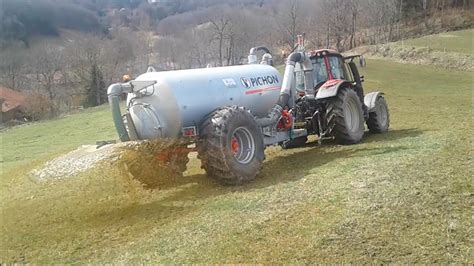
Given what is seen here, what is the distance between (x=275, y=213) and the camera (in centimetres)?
607

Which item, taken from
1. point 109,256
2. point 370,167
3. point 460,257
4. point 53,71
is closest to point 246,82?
point 370,167

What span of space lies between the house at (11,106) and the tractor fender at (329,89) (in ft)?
114

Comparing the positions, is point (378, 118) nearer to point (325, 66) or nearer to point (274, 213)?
point (325, 66)

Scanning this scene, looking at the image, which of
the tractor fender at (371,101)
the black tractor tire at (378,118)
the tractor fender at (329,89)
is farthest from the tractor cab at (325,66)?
the black tractor tire at (378,118)

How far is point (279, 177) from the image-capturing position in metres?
8.41

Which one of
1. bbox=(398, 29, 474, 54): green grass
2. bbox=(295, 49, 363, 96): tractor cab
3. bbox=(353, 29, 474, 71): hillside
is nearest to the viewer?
bbox=(295, 49, 363, 96): tractor cab

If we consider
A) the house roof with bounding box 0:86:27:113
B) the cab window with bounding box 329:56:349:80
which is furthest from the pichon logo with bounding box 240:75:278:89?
the house roof with bounding box 0:86:27:113

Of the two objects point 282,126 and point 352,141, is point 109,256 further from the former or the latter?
point 352,141

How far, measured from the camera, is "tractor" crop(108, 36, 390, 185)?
7914 millimetres

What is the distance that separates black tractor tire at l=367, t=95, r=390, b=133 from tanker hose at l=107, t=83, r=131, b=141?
274 inches

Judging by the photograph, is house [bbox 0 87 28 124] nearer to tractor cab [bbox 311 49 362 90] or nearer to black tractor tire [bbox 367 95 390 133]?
tractor cab [bbox 311 49 362 90]

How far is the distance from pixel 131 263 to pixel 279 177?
385 centimetres

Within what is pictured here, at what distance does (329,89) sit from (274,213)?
5706mm

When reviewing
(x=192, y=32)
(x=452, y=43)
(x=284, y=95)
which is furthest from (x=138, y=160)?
(x=192, y=32)
